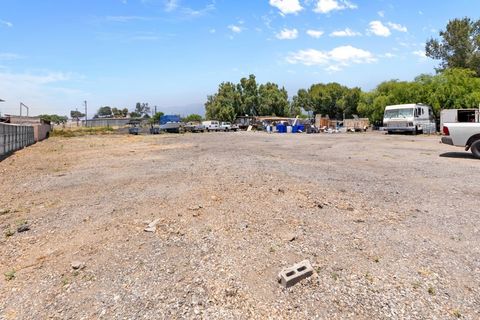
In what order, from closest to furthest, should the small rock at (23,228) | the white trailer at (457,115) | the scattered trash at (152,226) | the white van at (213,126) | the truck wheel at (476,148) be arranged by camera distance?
the scattered trash at (152,226), the small rock at (23,228), the truck wheel at (476,148), the white trailer at (457,115), the white van at (213,126)

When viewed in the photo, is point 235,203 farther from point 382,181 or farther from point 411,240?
point 382,181

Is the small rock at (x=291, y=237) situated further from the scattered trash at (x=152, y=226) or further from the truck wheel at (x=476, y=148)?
the truck wheel at (x=476, y=148)

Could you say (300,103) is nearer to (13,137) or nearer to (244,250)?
(13,137)

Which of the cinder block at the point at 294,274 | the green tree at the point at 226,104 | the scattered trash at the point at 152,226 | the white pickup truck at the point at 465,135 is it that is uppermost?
the green tree at the point at 226,104

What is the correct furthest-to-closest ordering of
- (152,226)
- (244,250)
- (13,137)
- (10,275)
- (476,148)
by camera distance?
(13,137) → (476,148) → (152,226) → (244,250) → (10,275)

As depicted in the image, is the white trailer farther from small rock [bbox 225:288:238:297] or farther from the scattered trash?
small rock [bbox 225:288:238:297]

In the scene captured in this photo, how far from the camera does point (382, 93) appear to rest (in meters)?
53.9

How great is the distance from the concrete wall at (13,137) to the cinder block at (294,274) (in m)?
19.2

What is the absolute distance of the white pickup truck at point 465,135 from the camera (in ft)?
44.8

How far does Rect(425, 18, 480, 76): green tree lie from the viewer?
49250mm

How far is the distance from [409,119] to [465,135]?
18912 mm

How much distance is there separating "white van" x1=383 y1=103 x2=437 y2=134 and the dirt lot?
83.8 feet

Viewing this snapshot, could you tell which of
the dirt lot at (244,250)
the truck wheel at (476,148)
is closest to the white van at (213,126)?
the truck wheel at (476,148)

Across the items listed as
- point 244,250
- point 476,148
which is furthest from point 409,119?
point 244,250
